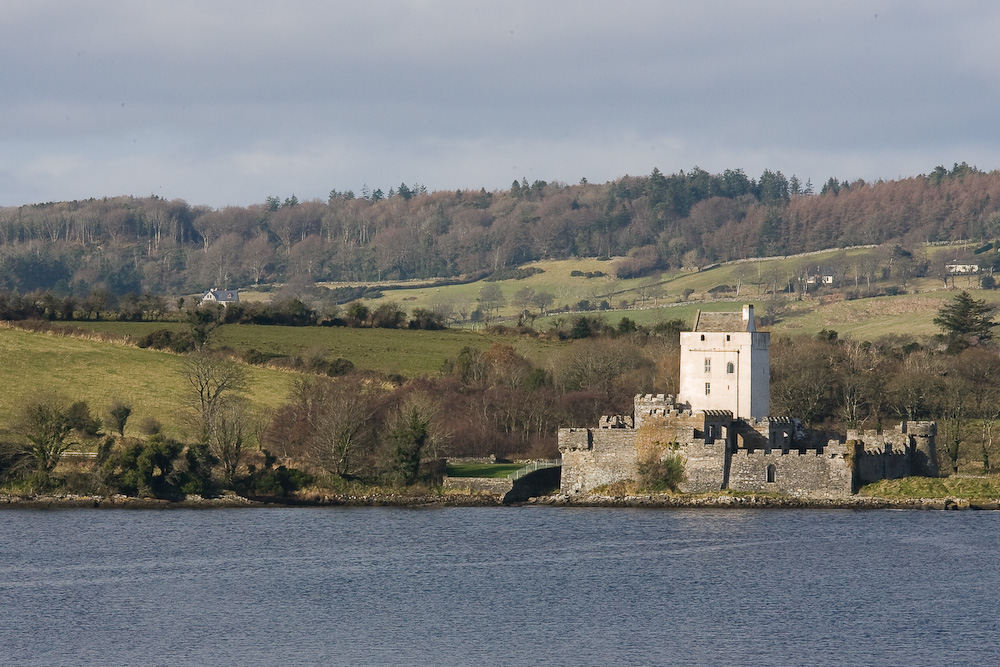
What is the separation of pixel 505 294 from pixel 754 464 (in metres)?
120

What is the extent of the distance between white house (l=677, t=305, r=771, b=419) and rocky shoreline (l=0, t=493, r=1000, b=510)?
5521 mm

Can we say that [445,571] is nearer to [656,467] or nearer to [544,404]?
[656,467]

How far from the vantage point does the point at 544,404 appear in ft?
272

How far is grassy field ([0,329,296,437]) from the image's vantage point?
269ft

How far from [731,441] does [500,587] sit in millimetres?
22523

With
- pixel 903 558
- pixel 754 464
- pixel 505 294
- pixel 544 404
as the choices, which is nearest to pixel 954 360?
pixel 544 404

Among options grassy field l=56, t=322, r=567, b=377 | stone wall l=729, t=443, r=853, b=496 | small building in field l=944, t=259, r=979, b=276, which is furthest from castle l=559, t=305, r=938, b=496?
small building in field l=944, t=259, r=979, b=276

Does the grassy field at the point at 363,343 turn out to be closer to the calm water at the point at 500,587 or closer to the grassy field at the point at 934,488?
the calm water at the point at 500,587

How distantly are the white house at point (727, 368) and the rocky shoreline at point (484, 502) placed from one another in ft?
18.1

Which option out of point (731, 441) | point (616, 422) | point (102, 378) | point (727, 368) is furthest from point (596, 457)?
point (102, 378)

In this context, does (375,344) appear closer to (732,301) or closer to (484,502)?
(484,502)

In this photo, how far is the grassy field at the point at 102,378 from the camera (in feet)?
269

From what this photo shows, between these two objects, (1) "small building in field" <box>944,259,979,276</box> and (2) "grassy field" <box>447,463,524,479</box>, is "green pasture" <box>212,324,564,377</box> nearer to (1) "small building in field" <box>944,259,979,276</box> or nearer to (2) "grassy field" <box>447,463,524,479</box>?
(2) "grassy field" <box>447,463,524,479</box>

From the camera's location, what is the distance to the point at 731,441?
68.4 meters
